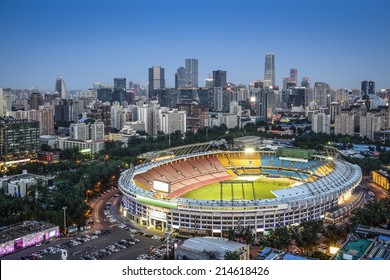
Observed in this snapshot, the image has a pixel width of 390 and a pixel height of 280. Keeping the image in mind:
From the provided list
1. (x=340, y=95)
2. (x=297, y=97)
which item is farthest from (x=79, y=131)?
(x=297, y=97)

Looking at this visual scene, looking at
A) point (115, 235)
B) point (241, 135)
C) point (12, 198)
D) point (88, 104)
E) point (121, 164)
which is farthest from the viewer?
point (88, 104)

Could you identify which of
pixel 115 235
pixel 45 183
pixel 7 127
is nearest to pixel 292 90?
pixel 7 127

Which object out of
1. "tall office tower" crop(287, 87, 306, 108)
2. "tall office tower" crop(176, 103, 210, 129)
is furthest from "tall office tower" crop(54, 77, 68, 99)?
"tall office tower" crop(287, 87, 306, 108)

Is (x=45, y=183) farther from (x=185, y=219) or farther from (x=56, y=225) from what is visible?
(x=185, y=219)

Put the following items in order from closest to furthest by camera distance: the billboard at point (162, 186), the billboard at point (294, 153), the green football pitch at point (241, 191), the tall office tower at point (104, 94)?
the billboard at point (162, 186), the green football pitch at point (241, 191), the billboard at point (294, 153), the tall office tower at point (104, 94)

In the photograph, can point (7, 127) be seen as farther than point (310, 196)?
Yes

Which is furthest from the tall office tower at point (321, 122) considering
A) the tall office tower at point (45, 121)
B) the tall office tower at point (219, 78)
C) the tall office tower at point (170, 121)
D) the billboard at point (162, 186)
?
the billboard at point (162, 186)

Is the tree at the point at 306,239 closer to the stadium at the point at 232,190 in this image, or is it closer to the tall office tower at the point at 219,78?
the stadium at the point at 232,190
